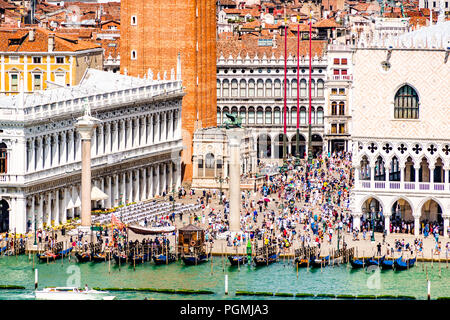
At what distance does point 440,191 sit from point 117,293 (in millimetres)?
22393

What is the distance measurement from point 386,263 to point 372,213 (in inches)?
420

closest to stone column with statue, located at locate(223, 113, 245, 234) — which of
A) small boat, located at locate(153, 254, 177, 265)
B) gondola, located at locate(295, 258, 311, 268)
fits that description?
small boat, located at locate(153, 254, 177, 265)

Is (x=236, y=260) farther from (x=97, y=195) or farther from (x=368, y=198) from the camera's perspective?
(x=97, y=195)

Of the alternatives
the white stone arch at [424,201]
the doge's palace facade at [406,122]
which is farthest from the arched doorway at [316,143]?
the white stone arch at [424,201]

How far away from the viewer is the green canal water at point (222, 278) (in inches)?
2080

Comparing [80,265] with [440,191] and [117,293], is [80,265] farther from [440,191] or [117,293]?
[440,191]

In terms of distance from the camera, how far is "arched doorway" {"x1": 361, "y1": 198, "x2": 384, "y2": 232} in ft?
224

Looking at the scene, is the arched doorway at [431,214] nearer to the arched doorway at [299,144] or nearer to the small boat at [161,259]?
the small boat at [161,259]

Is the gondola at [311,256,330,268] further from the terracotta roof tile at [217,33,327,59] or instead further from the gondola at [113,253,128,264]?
the terracotta roof tile at [217,33,327,59]

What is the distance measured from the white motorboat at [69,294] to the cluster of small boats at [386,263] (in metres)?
13.9

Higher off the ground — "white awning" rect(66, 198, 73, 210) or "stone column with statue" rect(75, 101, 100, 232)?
"stone column with statue" rect(75, 101, 100, 232)

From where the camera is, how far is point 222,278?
55.8m

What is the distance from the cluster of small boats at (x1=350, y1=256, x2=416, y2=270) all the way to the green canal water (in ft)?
1.29

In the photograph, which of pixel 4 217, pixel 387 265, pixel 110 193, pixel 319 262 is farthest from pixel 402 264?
pixel 110 193
